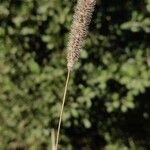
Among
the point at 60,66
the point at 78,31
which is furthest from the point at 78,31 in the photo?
the point at 60,66

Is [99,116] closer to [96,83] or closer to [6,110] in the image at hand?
[96,83]

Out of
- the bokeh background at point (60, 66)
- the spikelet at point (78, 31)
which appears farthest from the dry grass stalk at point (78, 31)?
the bokeh background at point (60, 66)

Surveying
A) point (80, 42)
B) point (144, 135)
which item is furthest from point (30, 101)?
point (80, 42)

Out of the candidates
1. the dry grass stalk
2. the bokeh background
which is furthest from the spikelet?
the bokeh background

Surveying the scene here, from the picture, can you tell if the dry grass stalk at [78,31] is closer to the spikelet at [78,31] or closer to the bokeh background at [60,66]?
the spikelet at [78,31]

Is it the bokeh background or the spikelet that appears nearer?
the spikelet

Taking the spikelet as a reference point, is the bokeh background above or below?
above

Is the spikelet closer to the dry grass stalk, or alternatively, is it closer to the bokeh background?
the dry grass stalk

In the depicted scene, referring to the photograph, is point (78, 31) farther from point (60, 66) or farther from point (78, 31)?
point (60, 66)
